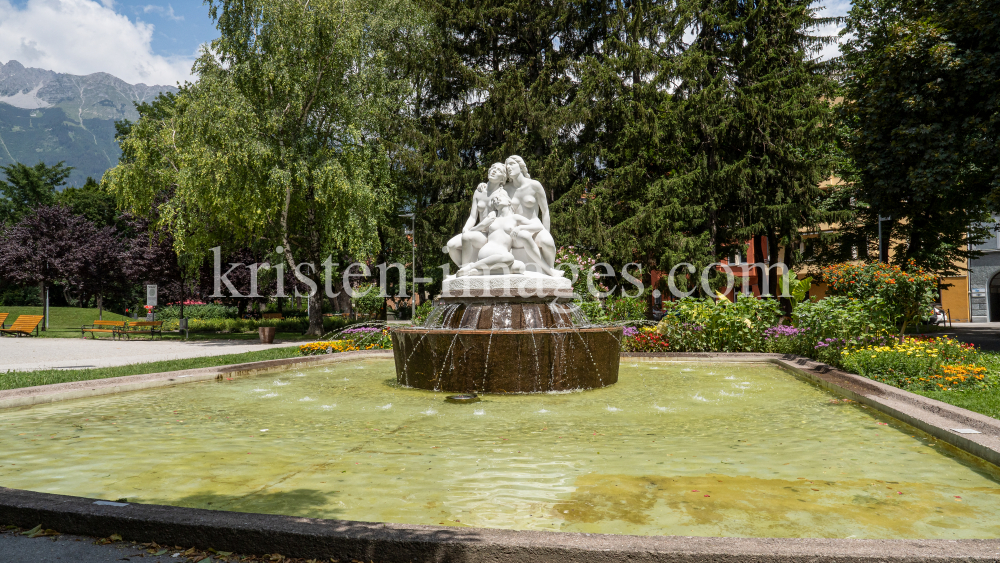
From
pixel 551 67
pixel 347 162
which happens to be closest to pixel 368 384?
pixel 347 162

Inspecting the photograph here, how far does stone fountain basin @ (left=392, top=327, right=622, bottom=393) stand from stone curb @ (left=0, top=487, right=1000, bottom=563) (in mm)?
5305

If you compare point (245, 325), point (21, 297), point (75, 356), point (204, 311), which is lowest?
point (75, 356)

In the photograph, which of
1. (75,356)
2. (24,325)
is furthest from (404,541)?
(24,325)

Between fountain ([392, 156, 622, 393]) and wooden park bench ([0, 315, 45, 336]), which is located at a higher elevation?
fountain ([392, 156, 622, 393])

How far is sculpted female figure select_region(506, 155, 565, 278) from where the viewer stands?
1066cm

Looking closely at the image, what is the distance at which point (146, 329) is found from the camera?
27000 mm

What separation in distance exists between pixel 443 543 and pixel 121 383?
26.1ft

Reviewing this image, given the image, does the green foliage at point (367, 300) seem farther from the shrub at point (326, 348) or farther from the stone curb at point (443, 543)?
the stone curb at point (443, 543)

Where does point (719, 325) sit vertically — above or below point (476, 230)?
below

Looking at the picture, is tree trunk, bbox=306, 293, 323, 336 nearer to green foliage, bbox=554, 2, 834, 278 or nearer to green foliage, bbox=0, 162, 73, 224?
green foliage, bbox=554, 2, 834, 278

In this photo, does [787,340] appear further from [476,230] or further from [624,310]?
[476,230]

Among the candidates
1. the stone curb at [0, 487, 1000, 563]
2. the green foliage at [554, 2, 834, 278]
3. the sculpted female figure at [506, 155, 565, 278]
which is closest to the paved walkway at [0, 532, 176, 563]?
the stone curb at [0, 487, 1000, 563]

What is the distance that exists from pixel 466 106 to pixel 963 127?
17878 millimetres

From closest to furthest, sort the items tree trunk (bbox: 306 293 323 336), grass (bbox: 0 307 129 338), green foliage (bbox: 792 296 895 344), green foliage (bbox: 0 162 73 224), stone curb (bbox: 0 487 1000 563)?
stone curb (bbox: 0 487 1000 563), green foliage (bbox: 792 296 895 344), tree trunk (bbox: 306 293 323 336), grass (bbox: 0 307 129 338), green foliage (bbox: 0 162 73 224)
